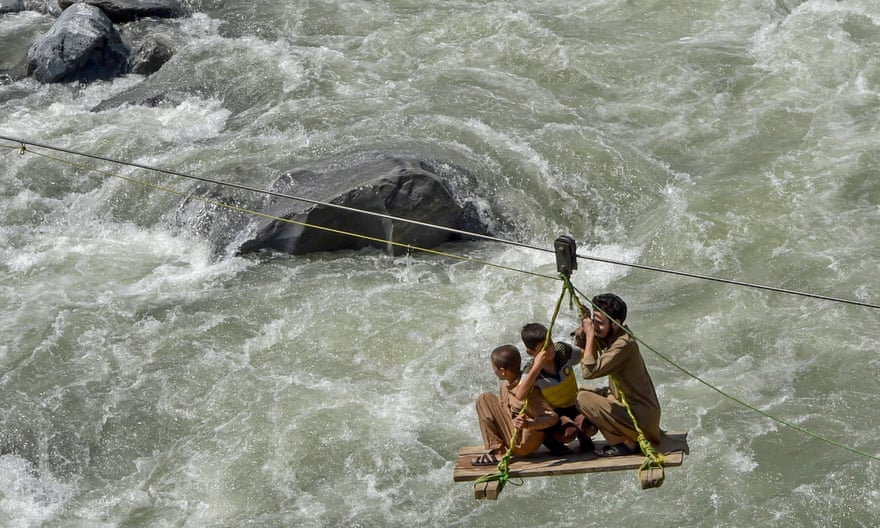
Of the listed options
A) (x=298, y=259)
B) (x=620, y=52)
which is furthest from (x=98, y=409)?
(x=620, y=52)

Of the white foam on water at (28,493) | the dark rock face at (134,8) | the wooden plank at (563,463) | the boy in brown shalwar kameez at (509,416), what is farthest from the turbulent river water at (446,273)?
the boy in brown shalwar kameez at (509,416)

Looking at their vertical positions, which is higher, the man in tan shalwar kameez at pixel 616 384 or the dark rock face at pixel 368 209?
the man in tan shalwar kameez at pixel 616 384

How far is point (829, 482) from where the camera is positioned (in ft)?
25.2

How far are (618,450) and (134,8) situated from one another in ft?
38.9

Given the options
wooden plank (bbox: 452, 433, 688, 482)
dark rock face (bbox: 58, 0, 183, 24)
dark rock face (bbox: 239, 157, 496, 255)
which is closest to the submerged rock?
dark rock face (bbox: 239, 157, 496, 255)

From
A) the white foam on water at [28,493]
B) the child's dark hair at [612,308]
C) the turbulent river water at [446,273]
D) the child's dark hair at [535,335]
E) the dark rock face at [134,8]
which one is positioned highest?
the dark rock face at [134,8]

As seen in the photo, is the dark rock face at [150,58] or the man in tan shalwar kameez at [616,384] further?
the dark rock face at [150,58]

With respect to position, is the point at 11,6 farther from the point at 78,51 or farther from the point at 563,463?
the point at 563,463

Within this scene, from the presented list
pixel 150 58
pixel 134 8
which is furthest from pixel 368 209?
pixel 134 8

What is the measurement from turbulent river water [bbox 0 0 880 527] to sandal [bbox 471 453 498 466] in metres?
1.58

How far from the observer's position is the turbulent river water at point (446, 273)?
26.6ft

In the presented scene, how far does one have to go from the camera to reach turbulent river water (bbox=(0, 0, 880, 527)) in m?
8.11

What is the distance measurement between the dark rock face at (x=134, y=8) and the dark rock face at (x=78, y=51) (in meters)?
0.58

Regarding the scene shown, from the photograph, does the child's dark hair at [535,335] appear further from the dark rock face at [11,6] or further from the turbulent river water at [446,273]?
the dark rock face at [11,6]
